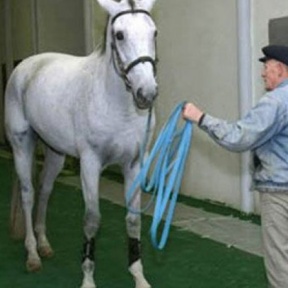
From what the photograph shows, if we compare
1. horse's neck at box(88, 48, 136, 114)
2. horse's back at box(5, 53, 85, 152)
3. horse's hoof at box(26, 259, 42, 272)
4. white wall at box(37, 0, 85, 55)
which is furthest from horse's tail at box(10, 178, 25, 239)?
white wall at box(37, 0, 85, 55)

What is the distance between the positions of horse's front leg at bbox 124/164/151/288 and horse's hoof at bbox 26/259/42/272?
75cm

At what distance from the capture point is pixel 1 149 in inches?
441

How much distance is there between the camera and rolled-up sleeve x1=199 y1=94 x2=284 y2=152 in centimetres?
277

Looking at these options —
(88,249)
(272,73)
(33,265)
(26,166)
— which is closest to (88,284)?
(88,249)

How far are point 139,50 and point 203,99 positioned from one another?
3.09 m

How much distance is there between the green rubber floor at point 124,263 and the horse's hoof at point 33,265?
36mm

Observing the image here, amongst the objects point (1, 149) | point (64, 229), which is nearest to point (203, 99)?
point (64, 229)

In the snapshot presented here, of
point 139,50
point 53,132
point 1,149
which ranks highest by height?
point 139,50

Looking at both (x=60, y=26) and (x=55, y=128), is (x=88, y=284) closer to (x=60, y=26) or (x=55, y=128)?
(x=55, y=128)

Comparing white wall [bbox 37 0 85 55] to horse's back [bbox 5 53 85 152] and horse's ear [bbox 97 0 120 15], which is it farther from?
horse's ear [bbox 97 0 120 15]

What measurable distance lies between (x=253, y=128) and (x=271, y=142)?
19 cm

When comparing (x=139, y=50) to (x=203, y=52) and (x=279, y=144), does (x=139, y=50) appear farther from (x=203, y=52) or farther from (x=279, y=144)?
(x=203, y=52)

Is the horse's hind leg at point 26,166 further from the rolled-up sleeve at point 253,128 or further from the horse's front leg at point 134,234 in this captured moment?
the rolled-up sleeve at point 253,128

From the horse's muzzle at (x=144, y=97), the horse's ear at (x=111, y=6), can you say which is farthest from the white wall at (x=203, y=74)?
the horse's muzzle at (x=144, y=97)
